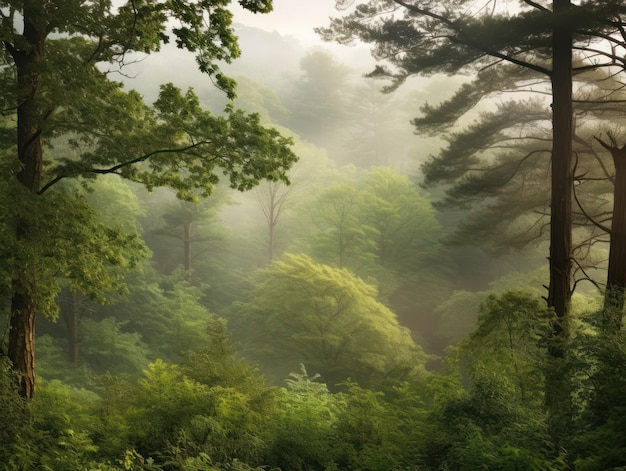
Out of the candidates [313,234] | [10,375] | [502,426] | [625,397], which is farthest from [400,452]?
[313,234]

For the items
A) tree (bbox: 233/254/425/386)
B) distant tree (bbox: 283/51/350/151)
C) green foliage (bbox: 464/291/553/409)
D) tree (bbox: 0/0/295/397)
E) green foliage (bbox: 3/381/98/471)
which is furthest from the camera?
distant tree (bbox: 283/51/350/151)

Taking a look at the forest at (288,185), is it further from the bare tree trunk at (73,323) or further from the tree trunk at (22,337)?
the bare tree trunk at (73,323)

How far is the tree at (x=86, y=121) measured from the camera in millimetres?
6562

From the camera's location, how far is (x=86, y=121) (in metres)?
7.52

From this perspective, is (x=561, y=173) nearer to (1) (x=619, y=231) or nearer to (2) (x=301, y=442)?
(1) (x=619, y=231)

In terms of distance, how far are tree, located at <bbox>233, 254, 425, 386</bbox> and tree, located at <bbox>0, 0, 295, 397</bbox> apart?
11.6m

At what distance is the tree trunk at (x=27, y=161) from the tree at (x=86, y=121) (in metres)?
0.01

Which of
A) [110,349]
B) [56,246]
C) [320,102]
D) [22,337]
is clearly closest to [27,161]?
[56,246]

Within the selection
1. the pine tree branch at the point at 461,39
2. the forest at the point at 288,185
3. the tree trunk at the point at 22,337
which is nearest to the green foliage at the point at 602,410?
the forest at the point at 288,185

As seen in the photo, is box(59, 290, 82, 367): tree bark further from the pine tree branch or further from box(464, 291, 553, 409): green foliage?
the pine tree branch

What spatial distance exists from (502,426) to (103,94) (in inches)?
295

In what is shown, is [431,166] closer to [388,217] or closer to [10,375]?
[10,375]

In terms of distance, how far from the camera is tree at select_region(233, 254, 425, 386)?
18266 mm

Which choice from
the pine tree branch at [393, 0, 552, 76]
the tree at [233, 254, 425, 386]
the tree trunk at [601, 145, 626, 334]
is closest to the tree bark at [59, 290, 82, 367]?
the tree at [233, 254, 425, 386]
